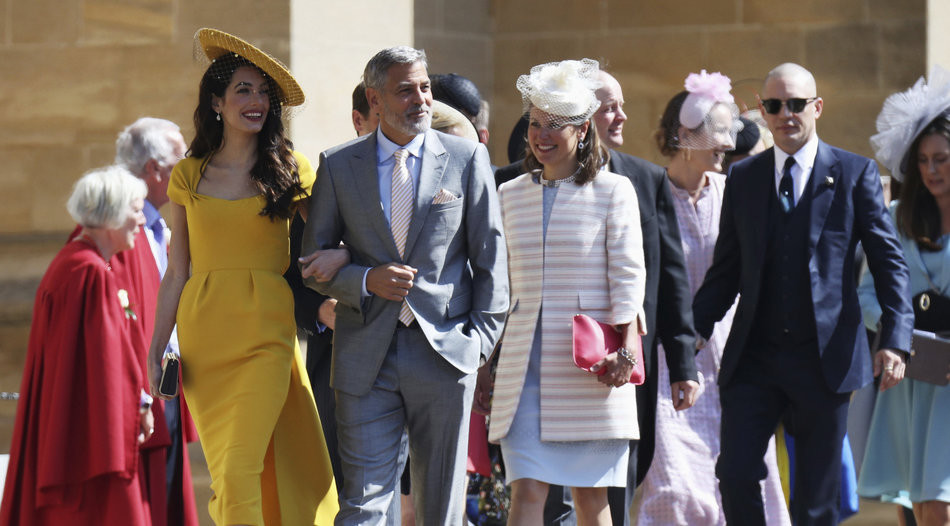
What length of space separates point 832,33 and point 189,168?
5370mm

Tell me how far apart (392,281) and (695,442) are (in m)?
2.56

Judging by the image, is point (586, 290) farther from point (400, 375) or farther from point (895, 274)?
point (895, 274)

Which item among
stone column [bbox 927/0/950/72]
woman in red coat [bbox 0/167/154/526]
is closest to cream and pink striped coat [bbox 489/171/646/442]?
woman in red coat [bbox 0/167/154/526]

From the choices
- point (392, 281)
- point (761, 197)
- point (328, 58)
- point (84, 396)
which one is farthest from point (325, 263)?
point (328, 58)

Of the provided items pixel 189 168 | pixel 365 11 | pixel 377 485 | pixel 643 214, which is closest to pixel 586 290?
pixel 643 214

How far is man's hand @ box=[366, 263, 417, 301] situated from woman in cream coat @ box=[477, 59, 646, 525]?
30.3 inches

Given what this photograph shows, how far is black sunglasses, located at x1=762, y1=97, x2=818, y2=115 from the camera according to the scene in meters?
6.60

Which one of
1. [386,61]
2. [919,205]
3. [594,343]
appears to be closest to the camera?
[386,61]

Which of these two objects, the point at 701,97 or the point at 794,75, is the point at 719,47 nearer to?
the point at 701,97

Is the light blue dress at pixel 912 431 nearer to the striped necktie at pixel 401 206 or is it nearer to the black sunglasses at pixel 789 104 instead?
the black sunglasses at pixel 789 104

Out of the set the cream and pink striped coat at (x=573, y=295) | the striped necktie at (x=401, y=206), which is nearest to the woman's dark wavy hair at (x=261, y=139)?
the striped necktie at (x=401, y=206)

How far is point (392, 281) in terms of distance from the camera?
5383mm

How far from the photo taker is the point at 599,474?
19.5 ft

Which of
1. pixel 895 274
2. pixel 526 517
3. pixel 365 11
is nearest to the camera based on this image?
pixel 526 517
